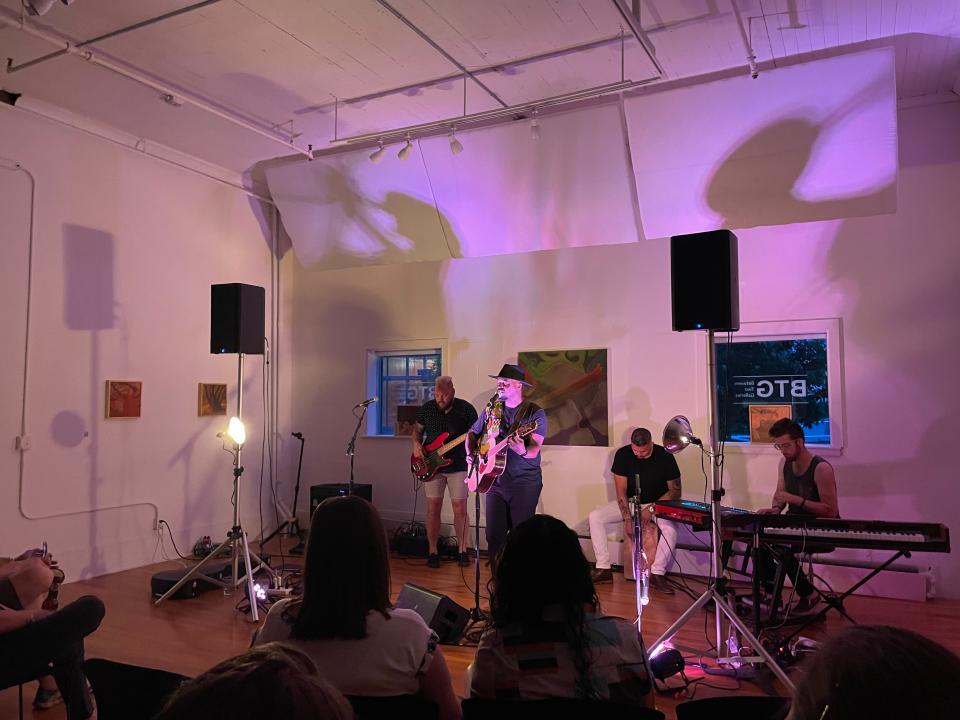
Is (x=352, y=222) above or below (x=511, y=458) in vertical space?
above

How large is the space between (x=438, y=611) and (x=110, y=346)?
14.5 ft

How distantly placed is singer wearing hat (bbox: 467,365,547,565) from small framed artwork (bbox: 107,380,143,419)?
3.61m

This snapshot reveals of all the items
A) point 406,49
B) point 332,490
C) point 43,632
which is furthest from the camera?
point 332,490

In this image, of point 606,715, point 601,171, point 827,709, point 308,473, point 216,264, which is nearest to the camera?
point 827,709

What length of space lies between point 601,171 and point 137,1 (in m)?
3.81

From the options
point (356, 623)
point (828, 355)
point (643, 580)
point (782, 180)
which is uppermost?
point (782, 180)

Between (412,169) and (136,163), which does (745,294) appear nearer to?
(412,169)

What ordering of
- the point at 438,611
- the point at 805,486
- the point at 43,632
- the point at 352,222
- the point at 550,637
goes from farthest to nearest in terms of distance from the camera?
the point at 352,222 → the point at 805,486 → the point at 438,611 → the point at 43,632 → the point at 550,637

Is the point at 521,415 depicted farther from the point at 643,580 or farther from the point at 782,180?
the point at 782,180

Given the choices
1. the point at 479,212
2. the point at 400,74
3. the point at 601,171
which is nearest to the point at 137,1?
the point at 400,74

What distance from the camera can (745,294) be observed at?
6.24 metres

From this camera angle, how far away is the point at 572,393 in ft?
22.8

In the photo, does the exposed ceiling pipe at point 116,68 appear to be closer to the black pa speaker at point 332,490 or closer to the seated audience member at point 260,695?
the black pa speaker at point 332,490

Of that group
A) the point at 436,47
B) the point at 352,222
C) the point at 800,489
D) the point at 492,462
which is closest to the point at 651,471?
the point at 800,489
